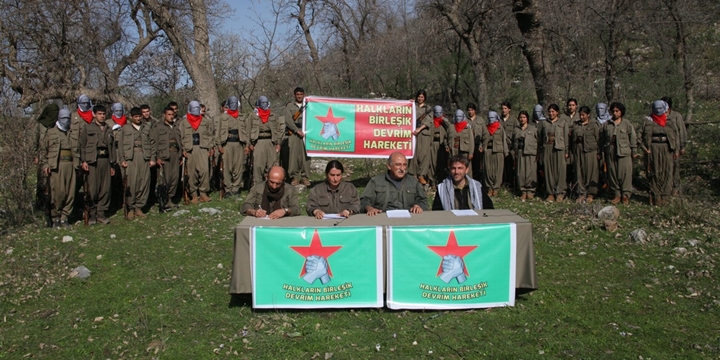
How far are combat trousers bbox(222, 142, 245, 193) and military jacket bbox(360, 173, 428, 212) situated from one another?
5.87m

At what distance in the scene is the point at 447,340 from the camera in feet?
17.4

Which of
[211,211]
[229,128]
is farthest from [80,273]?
[229,128]

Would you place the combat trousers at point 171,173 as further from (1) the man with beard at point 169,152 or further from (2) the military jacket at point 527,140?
(2) the military jacket at point 527,140

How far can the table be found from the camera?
19.0 ft

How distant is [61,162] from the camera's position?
9.99 metres

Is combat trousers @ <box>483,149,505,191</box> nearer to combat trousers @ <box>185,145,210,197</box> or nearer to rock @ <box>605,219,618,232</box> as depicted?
rock @ <box>605,219,618,232</box>

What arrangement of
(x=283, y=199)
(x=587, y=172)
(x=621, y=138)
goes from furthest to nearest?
(x=587, y=172)
(x=621, y=138)
(x=283, y=199)

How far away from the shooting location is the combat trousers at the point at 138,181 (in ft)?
35.8

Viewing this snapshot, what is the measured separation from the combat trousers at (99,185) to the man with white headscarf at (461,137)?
6.98 m

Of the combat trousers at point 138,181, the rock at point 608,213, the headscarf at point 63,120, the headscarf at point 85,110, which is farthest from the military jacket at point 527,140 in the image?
the headscarf at point 63,120

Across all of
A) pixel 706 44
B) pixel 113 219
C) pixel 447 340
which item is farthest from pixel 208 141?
pixel 706 44

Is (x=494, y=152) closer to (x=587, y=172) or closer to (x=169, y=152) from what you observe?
(x=587, y=172)

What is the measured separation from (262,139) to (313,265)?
716 centimetres

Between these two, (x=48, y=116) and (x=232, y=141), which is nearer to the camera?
(x=48, y=116)
